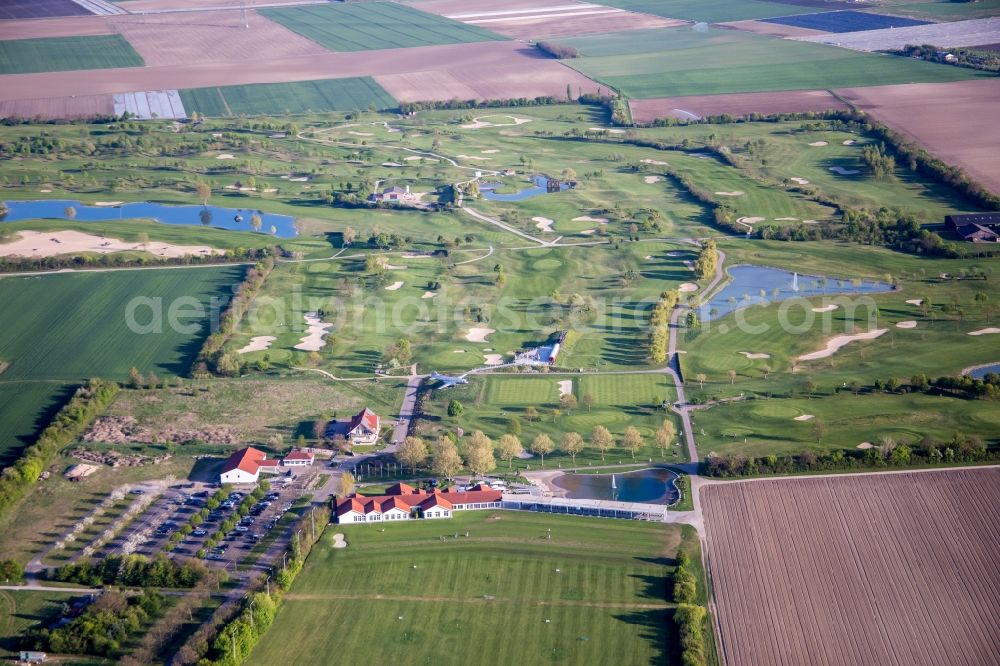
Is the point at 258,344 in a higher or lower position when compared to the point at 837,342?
lower

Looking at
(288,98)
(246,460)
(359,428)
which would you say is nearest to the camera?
(246,460)

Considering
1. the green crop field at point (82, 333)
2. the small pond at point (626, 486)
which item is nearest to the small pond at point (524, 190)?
the green crop field at point (82, 333)

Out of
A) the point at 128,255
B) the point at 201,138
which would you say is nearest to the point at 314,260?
the point at 128,255

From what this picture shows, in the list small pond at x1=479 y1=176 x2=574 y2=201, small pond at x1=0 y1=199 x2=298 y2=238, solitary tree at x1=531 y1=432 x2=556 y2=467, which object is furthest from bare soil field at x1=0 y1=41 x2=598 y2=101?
solitary tree at x1=531 y1=432 x2=556 y2=467

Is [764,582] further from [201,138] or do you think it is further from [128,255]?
[201,138]

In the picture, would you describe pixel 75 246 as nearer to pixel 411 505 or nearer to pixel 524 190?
pixel 524 190

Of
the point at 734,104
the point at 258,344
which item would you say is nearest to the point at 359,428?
the point at 258,344

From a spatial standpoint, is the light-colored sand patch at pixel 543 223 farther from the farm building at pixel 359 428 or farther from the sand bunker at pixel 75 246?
the farm building at pixel 359 428

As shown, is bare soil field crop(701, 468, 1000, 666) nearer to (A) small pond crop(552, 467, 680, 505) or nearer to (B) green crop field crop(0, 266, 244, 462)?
(A) small pond crop(552, 467, 680, 505)
